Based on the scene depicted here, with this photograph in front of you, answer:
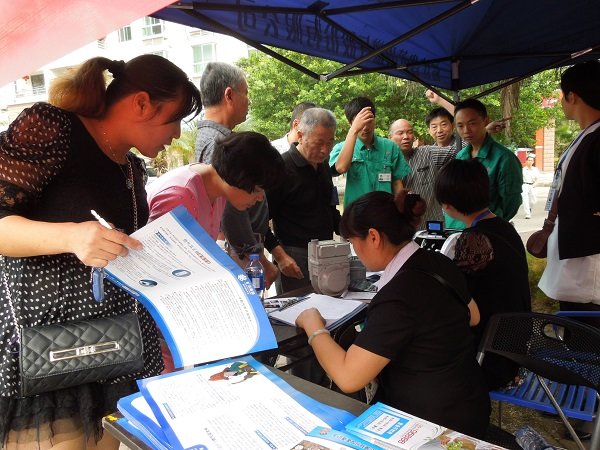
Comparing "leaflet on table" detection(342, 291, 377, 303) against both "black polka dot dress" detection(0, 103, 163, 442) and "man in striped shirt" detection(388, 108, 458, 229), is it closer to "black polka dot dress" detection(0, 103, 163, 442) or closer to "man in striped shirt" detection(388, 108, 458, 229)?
"black polka dot dress" detection(0, 103, 163, 442)

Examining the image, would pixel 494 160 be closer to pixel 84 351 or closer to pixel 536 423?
pixel 536 423

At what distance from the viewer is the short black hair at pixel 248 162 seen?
5.32ft

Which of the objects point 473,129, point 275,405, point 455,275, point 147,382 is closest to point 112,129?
point 147,382

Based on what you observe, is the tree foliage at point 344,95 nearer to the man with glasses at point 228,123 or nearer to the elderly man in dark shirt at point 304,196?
the elderly man in dark shirt at point 304,196

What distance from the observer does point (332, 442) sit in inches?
31.4

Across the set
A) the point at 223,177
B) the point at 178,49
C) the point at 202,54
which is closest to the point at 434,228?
the point at 223,177

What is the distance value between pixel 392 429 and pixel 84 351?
691 mm

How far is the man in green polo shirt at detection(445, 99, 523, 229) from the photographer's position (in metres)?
3.70

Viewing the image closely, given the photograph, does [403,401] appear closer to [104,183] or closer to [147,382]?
[147,382]

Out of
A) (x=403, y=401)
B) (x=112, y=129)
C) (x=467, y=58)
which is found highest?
(x=467, y=58)

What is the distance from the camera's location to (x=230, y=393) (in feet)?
3.18

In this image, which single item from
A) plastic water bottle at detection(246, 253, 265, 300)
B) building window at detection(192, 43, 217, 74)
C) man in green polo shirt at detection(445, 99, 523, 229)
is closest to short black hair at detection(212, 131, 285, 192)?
plastic water bottle at detection(246, 253, 265, 300)

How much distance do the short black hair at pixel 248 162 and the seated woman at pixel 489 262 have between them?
0.90m

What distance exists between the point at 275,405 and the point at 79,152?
2.39 ft
